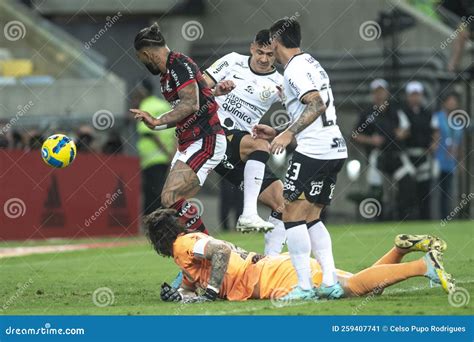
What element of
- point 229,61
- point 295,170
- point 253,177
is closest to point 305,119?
point 295,170

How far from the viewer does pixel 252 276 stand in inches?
451

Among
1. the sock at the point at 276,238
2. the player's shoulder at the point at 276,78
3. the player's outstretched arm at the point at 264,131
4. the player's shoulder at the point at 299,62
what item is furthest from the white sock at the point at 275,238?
the player's shoulder at the point at 299,62

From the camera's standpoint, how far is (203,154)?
1282 cm

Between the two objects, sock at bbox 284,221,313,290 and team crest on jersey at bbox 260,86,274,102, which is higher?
team crest on jersey at bbox 260,86,274,102

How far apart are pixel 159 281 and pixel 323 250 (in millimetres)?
3031

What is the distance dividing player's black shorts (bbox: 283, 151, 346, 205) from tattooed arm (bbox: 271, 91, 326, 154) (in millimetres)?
328

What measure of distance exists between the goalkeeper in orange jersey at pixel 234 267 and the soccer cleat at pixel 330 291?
2.8 inches

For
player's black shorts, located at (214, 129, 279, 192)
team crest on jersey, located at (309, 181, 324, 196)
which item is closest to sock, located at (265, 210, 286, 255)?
player's black shorts, located at (214, 129, 279, 192)

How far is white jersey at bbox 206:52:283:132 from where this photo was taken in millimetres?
13680

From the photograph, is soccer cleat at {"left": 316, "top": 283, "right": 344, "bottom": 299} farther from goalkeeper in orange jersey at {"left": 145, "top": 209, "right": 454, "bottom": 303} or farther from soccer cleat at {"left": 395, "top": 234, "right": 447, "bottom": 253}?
soccer cleat at {"left": 395, "top": 234, "right": 447, "bottom": 253}

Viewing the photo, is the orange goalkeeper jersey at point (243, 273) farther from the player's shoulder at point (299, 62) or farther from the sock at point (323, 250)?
the player's shoulder at point (299, 62)

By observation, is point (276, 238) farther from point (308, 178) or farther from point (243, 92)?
point (308, 178)

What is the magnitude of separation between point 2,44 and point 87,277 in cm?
1394
